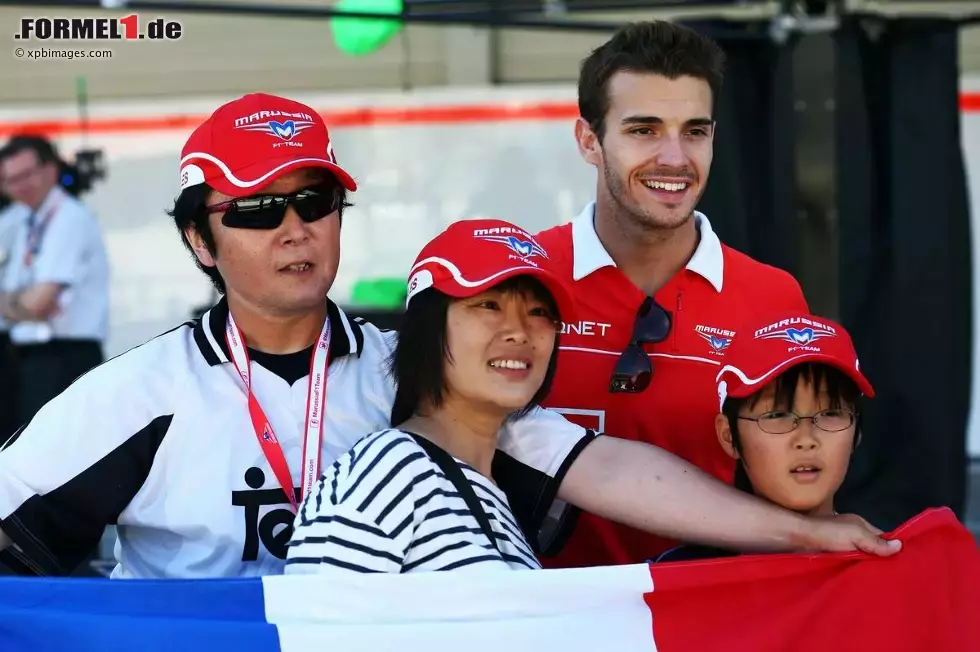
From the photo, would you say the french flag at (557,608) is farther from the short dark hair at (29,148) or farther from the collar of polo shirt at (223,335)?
the short dark hair at (29,148)

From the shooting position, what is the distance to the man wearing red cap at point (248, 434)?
233 centimetres

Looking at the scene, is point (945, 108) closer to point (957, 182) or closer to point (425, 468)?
point (957, 182)

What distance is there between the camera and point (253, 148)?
7.82 ft

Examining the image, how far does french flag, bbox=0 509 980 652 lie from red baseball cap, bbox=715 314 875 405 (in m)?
0.32

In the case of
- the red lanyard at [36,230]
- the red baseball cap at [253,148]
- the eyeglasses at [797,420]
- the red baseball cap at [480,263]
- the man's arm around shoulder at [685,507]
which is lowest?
the man's arm around shoulder at [685,507]

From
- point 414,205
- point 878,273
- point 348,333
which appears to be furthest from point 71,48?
point 348,333

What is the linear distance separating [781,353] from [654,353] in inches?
19.6

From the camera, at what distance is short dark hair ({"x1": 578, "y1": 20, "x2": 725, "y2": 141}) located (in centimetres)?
290

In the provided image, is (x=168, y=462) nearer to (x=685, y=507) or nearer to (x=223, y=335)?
(x=223, y=335)

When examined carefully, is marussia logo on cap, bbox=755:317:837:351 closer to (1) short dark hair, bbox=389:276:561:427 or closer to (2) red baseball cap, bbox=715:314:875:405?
(2) red baseball cap, bbox=715:314:875:405

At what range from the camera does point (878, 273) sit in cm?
512

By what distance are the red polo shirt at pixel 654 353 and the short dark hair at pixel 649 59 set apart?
298 millimetres

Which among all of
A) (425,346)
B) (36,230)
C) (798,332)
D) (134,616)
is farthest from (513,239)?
(36,230)

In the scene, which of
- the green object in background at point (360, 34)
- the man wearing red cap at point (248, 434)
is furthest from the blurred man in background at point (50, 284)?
the man wearing red cap at point (248, 434)
